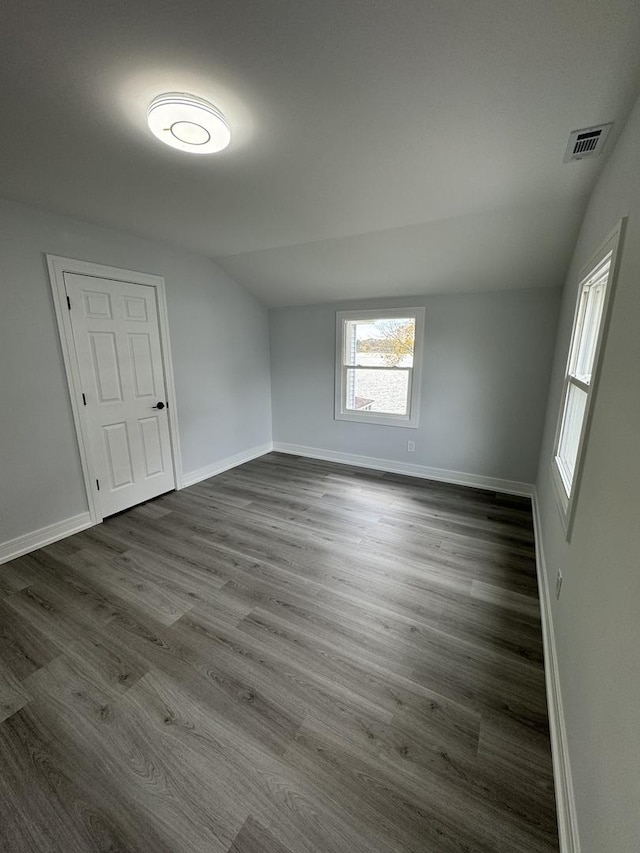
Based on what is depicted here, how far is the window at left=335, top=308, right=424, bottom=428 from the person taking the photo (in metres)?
3.82

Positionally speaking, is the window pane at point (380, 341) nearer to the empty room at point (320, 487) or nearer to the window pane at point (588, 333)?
the empty room at point (320, 487)

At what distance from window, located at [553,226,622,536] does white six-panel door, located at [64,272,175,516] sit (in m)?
3.35

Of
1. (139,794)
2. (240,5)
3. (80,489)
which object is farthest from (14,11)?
(80,489)

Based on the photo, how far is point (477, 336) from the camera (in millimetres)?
3445

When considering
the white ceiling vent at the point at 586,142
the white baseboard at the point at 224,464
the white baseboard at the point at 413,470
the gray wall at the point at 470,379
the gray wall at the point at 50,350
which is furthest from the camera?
the white baseboard at the point at 224,464

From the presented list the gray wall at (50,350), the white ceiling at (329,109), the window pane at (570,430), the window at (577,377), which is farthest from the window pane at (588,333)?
the gray wall at (50,350)

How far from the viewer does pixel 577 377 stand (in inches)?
78.7

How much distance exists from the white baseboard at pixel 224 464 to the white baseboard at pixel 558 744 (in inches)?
131

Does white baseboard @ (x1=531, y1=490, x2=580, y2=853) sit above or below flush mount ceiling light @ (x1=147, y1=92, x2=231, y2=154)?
below

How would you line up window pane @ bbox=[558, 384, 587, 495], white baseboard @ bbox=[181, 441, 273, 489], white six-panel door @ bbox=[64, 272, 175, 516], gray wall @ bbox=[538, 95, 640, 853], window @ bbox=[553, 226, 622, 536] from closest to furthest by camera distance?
1. gray wall @ bbox=[538, 95, 640, 853]
2. window @ bbox=[553, 226, 622, 536]
3. window pane @ bbox=[558, 384, 587, 495]
4. white six-panel door @ bbox=[64, 272, 175, 516]
5. white baseboard @ bbox=[181, 441, 273, 489]

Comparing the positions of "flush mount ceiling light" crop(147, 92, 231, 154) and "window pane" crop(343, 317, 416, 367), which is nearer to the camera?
"flush mount ceiling light" crop(147, 92, 231, 154)

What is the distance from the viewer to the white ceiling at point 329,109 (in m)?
1.01

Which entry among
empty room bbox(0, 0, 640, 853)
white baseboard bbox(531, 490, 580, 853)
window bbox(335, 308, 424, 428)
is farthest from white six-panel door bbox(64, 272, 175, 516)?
white baseboard bbox(531, 490, 580, 853)

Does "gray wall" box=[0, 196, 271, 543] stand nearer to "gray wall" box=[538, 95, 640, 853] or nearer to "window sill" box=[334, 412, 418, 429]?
"window sill" box=[334, 412, 418, 429]
